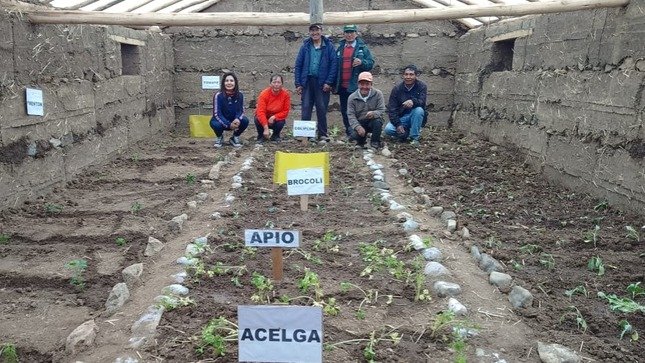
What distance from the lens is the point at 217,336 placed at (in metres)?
2.66

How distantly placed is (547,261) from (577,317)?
0.81 m

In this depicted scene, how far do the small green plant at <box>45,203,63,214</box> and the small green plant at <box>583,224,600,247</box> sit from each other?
171 inches

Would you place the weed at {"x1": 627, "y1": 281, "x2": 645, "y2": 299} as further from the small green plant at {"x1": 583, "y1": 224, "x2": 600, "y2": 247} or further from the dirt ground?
the small green plant at {"x1": 583, "y1": 224, "x2": 600, "y2": 247}

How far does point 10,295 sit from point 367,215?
2.69m

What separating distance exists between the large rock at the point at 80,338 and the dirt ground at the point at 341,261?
0.04 m

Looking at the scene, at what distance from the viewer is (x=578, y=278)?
351 cm

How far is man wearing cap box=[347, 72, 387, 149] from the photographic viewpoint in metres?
7.82

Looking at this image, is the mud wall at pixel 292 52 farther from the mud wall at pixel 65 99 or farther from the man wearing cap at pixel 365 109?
the man wearing cap at pixel 365 109

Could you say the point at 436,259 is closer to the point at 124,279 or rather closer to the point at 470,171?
the point at 124,279

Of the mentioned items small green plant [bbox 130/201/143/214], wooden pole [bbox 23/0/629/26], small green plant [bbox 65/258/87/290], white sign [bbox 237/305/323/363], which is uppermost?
wooden pole [bbox 23/0/629/26]

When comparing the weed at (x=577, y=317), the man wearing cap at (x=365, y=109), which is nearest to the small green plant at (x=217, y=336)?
the weed at (x=577, y=317)

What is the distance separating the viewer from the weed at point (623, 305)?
3.04m

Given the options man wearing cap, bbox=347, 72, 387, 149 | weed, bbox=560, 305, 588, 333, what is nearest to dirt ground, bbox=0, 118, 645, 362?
weed, bbox=560, 305, 588, 333

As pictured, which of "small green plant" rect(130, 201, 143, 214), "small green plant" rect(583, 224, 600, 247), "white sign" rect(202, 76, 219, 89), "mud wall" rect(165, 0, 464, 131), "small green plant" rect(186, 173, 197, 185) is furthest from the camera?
"white sign" rect(202, 76, 219, 89)
